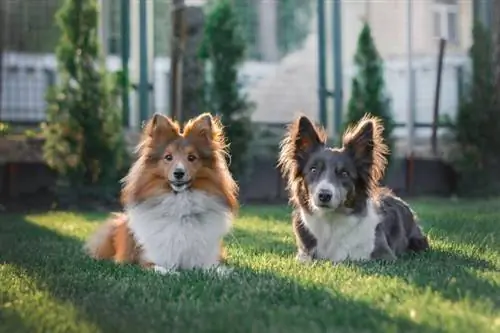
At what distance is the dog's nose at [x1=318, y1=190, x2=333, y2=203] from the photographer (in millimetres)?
5348

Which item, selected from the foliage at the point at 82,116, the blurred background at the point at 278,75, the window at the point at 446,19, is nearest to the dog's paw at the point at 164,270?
the foliage at the point at 82,116

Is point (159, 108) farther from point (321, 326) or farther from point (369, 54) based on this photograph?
point (321, 326)

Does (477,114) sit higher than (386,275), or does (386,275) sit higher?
(477,114)

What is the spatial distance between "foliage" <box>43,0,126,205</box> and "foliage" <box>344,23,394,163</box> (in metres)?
3.53

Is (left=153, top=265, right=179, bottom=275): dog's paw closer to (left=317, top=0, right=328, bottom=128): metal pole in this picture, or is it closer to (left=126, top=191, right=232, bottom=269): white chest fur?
(left=126, top=191, right=232, bottom=269): white chest fur

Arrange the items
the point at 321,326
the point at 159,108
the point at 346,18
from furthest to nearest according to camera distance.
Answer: the point at 346,18 < the point at 159,108 < the point at 321,326

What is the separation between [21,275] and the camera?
4809 mm

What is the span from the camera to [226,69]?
12305 millimetres

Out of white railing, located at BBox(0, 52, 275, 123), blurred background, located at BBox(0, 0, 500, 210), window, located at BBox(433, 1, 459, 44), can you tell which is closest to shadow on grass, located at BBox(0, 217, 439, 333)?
blurred background, located at BBox(0, 0, 500, 210)

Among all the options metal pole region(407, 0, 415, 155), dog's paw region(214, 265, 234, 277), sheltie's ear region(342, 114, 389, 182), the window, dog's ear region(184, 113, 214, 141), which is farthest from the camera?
the window

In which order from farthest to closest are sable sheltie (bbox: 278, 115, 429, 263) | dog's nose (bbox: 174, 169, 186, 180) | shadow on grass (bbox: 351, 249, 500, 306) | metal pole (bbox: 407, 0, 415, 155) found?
metal pole (bbox: 407, 0, 415, 155)
sable sheltie (bbox: 278, 115, 429, 263)
dog's nose (bbox: 174, 169, 186, 180)
shadow on grass (bbox: 351, 249, 500, 306)

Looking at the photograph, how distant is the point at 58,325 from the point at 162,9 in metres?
11.9

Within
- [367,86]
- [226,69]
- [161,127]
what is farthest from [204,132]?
[367,86]

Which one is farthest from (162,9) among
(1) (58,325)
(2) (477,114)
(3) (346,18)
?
(1) (58,325)
